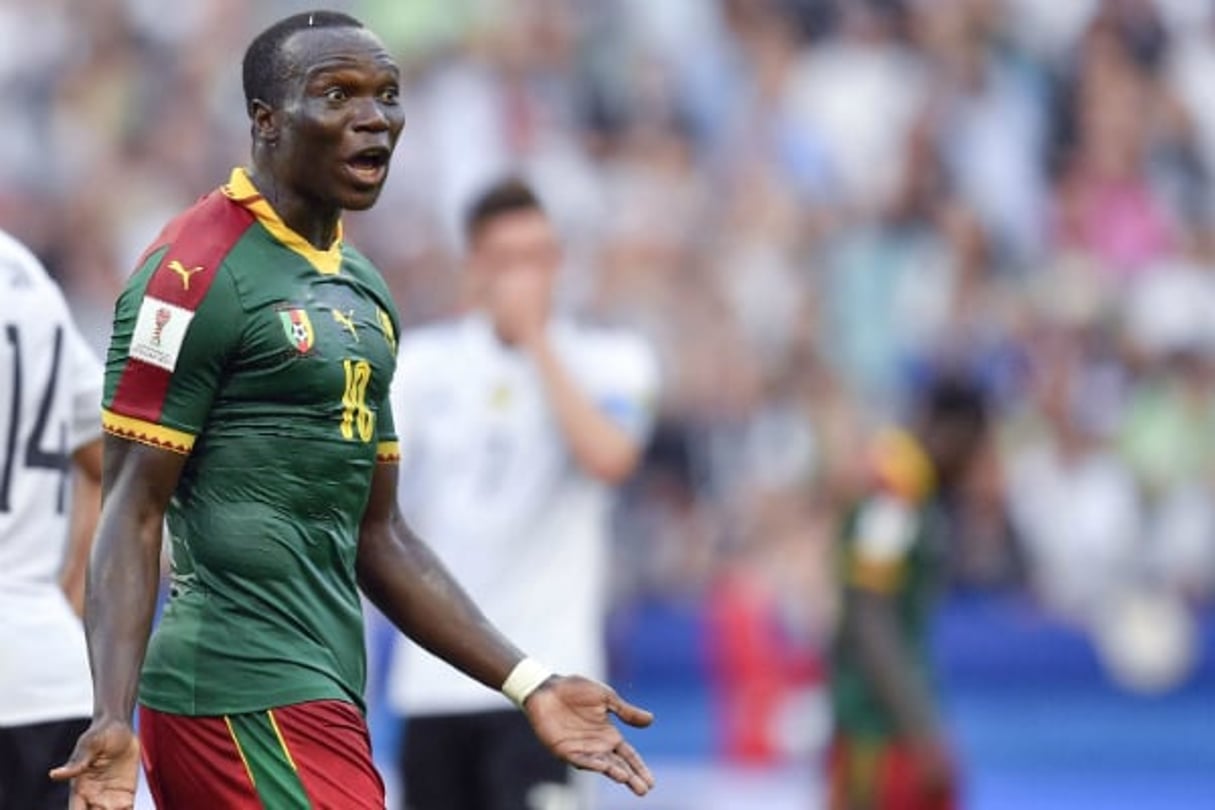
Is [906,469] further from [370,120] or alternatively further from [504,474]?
[370,120]

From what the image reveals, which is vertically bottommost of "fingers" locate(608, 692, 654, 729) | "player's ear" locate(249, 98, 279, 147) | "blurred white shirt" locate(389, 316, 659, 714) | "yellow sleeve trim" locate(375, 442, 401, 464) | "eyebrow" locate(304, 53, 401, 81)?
"fingers" locate(608, 692, 654, 729)

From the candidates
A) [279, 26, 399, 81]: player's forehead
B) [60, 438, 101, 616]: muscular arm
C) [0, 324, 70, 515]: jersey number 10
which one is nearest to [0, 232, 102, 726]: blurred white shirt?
[0, 324, 70, 515]: jersey number 10

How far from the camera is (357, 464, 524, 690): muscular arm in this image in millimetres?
5809

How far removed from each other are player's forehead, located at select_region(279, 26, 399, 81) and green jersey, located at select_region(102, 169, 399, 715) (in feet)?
0.88

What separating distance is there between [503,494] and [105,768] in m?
3.86

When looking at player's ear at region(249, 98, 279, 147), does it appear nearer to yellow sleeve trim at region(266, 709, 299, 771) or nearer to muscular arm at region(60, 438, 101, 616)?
yellow sleeve trim at region(266, 709, 299, 771)

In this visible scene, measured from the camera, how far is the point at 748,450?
15.4 meters

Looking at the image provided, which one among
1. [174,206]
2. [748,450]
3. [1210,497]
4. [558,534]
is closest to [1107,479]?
[1210,497]

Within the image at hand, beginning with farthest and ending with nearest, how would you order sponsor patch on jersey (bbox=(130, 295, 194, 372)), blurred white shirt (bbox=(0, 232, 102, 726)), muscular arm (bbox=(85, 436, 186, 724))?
blurred white shirt (bbox=(0, 232, 102, 726)), sponsor patch on jersey (bbox=(130, 295, 194, 372)), muscular arm (bbox=(85, 436, 186, 724))

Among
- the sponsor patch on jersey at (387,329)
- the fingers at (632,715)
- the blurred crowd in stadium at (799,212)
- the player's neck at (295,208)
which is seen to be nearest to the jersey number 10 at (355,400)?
the sponsor patch on jersey at (387,329)

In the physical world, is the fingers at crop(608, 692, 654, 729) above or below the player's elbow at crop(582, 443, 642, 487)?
below

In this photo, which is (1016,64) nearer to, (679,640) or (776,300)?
(776,300)

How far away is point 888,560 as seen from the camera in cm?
1046

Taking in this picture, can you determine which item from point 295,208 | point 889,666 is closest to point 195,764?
point 295,208
